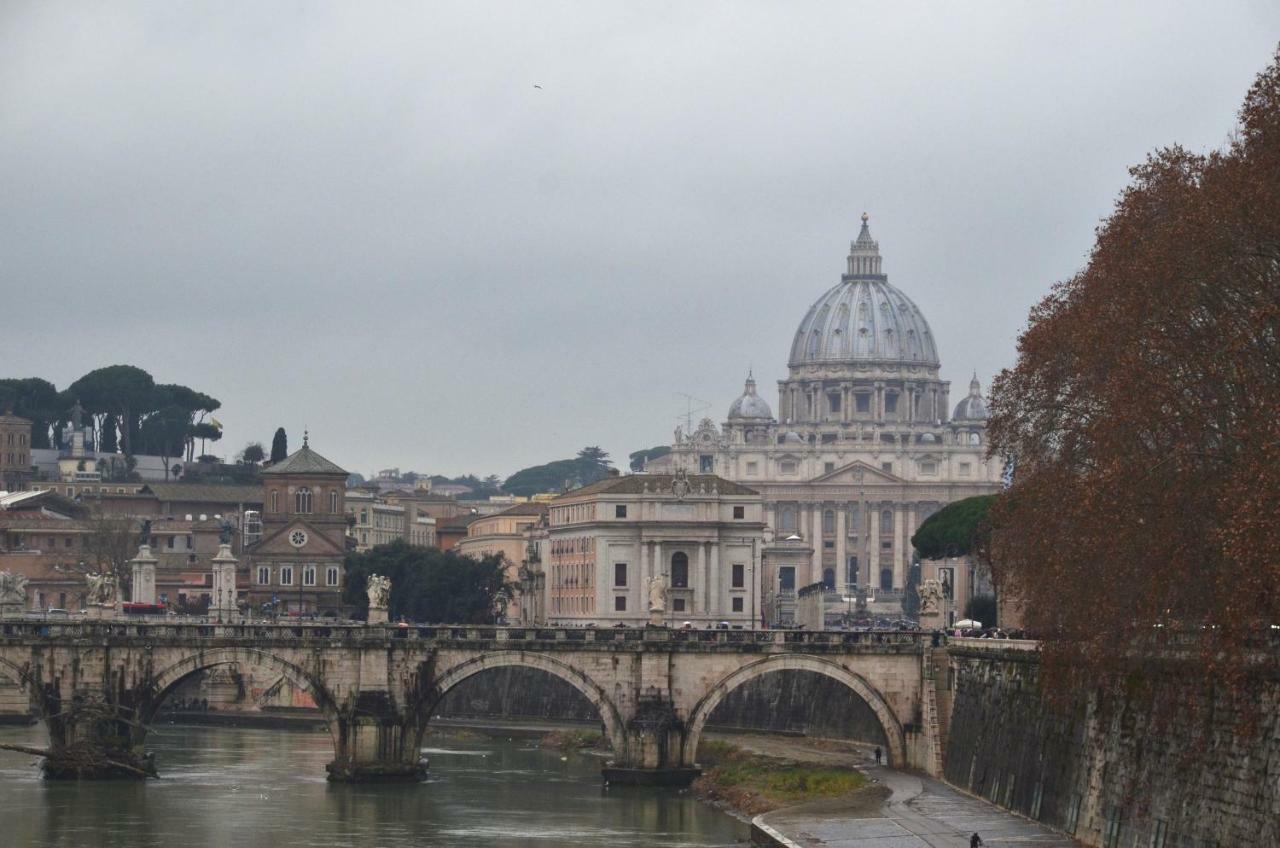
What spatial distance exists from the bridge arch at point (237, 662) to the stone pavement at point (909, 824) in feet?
54.8

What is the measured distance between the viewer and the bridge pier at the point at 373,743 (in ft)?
268

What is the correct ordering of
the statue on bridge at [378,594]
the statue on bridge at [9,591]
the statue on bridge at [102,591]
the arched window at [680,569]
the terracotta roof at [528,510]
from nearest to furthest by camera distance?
1. the statue on bridge at [378,594]
2. the statue on bridge at [102,591]
3. the statue on bridge at [9,591]
4. the arched window at [680,569]
5. the terracotta roof at [528,510]

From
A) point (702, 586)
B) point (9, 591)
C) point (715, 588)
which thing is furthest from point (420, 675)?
point (715, 588)

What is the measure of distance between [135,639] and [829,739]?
77.0 ft

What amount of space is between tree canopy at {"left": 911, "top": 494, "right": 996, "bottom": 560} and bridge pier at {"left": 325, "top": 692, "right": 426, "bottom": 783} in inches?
1619

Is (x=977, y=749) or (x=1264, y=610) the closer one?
(x=1264, y=610)

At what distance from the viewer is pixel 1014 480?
67.6m

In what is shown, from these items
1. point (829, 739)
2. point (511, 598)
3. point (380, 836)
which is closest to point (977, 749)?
point (380, 836)

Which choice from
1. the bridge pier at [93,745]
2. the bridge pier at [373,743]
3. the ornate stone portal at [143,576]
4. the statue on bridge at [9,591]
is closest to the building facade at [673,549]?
the ornate stone portal at [143,576]

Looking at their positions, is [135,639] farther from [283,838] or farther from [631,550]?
[631,550]

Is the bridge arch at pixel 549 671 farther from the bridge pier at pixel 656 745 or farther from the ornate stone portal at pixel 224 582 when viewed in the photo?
the ornate stone portal at pixel 224 582

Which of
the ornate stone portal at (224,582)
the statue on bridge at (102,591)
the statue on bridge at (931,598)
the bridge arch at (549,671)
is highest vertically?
the ornate stone portal at (224,582)

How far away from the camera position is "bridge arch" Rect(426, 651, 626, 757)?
3231 inches

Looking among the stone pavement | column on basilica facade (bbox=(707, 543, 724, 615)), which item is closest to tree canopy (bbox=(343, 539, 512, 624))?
column on basilica facade (bbox=(707, 543, 724, 615))
